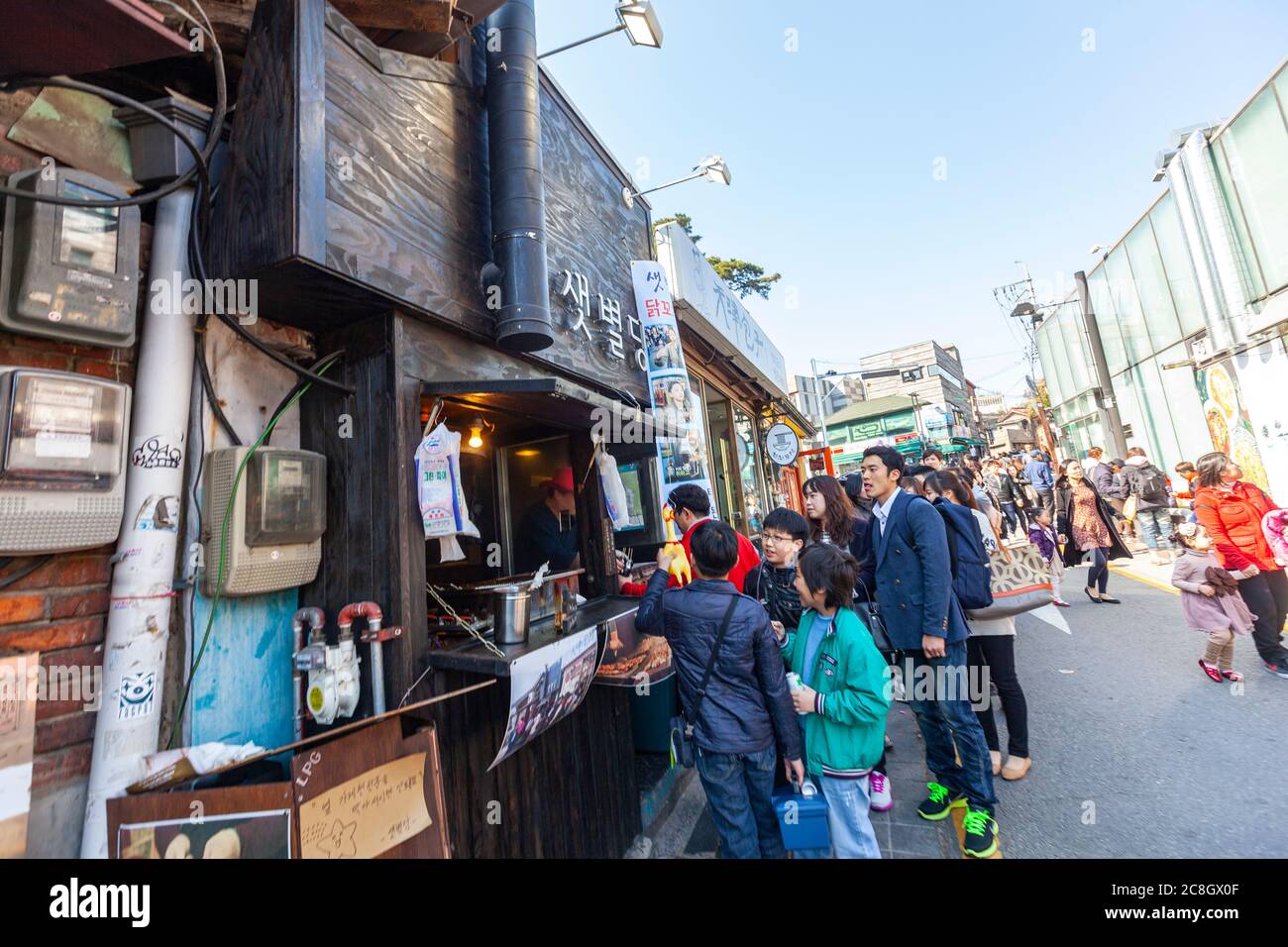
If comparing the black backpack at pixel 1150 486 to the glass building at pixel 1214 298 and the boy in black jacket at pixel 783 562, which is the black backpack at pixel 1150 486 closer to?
the glass building at pixel 1214 298

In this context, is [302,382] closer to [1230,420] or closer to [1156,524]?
[1156,524]

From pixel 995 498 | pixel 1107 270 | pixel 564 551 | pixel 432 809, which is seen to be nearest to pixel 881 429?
pixel 1107 270

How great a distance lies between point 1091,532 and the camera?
27.1 feet

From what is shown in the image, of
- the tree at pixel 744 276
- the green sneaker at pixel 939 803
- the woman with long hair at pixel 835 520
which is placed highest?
the tree at pixel 744 276

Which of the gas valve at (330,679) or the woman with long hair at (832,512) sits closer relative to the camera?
the gas valve at (330,679)

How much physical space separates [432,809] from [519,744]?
1.57 feet

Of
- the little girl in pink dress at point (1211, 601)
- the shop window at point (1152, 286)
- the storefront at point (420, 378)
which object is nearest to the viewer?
the storefront at point (420, 378)

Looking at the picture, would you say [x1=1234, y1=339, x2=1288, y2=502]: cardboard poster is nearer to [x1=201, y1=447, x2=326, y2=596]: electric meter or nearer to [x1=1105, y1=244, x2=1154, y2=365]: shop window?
[x1=1105, y1=244, x2=1154, y2=365]: shop window

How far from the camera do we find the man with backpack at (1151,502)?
10.7 m

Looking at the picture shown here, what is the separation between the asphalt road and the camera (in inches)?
130

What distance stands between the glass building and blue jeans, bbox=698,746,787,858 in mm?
14421

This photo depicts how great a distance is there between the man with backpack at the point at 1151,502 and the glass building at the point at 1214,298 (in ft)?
7.22

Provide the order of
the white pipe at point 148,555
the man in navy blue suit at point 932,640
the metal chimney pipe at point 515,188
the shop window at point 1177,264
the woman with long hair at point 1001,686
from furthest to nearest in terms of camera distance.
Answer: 1. the shop window at point 1177,264
2. the woman with long hair at point 1001,686
3. the metal chimney pipe at point 515,188
4. the man in navy blue suit at point 932,640
5. the white pipe at point 148,555

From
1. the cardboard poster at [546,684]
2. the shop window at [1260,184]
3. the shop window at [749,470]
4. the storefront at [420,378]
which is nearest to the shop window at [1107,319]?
the shop window at [1260,184]
